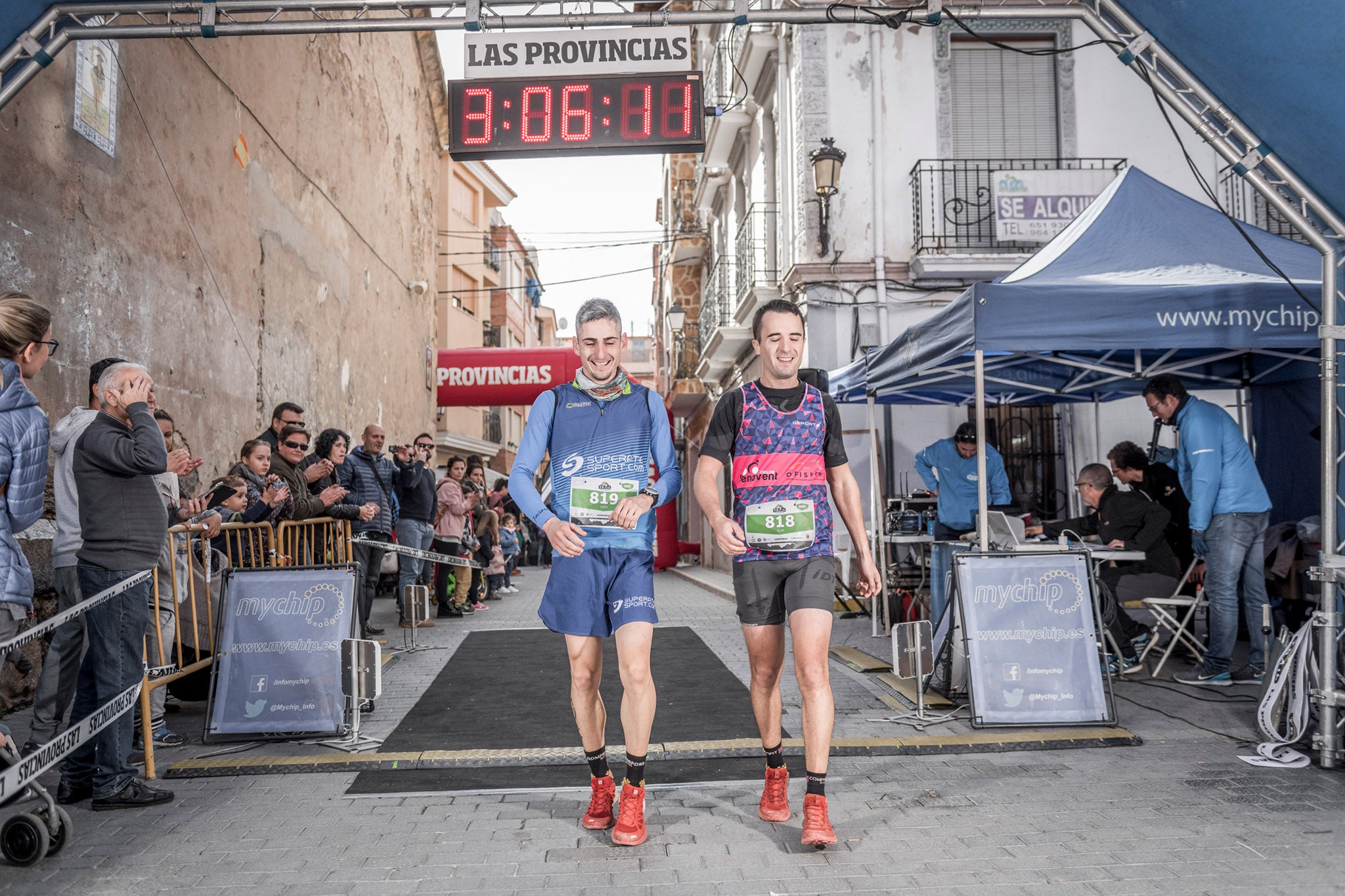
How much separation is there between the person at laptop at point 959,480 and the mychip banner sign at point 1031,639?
3.69 metres

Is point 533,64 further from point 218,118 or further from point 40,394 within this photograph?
point 218,118

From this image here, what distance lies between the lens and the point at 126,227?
8477 millimetres

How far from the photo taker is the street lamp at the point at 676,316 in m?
26.1

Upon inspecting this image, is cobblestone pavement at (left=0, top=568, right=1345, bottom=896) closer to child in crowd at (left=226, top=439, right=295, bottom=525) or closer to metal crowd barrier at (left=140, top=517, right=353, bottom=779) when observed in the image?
metal crowd barrier at (left=140, top=517, right=353, bottom=779)

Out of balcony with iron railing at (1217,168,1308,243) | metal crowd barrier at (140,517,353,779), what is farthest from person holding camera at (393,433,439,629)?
balcony with iron railing at (1217,168,1308,243)

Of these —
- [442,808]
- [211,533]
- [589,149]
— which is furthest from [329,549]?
[442,808]

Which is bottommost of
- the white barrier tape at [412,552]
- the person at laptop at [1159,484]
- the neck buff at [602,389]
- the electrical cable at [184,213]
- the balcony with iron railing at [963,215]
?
the white barrier tape at [412,552]

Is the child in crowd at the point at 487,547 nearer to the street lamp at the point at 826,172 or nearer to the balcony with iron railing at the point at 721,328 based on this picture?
the balcony with iron railing at the point at 721,328

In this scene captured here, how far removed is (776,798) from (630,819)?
2.09ft

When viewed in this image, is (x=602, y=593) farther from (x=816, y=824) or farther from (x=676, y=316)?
(x=676, y=316)

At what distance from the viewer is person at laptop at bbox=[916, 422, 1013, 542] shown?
1002 centimetres

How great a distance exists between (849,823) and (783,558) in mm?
1117

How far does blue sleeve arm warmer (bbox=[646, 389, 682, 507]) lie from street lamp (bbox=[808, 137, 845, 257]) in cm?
1007

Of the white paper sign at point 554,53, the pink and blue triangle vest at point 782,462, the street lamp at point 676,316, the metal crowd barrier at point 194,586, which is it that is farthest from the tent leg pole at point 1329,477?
the street lamp at point 676,316
